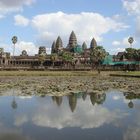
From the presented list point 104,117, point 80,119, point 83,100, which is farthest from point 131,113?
point 83,100

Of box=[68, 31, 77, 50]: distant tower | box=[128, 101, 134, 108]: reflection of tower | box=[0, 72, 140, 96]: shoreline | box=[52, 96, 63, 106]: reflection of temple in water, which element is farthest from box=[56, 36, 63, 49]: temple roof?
box=[128, 101, 134, 108]: reflection of tower

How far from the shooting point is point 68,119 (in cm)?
1928

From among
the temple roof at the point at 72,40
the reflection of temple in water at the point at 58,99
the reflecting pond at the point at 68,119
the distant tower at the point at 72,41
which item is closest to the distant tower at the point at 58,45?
the distant tower at the point at 72,41

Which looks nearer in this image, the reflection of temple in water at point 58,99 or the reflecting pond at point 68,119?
the reflecting pond at point 68,119

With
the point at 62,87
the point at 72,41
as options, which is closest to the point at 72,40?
the point at 72,41

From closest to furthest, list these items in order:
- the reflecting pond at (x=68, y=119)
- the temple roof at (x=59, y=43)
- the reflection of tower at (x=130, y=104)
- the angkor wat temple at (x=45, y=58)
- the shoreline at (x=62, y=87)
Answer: the reflecting pond at (x=68, y=119) < the reflection of tower at (x=130, y=104) < the shoreline at (x=62, y=87) < the angkor wat temple at (x=45, y=58) < the temple roof at (x=59, y=43)

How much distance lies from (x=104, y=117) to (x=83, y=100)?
9.13 meters

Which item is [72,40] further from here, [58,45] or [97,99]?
[97,99]

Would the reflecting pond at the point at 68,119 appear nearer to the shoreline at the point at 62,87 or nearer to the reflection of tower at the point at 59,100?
the reflection of tower at the point at 59,100

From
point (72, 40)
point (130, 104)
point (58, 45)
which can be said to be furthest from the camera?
point (72, 40)

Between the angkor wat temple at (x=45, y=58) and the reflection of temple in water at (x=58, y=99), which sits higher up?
the angkor wat temple at (x=45, y=58)

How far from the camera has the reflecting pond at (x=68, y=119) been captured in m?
15.3

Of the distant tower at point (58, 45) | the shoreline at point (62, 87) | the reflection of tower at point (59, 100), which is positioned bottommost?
the reflection of tower at point (59, 100)

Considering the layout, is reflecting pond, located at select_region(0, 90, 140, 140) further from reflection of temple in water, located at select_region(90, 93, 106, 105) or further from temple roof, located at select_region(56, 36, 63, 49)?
temple roof, located at select_region(56, 36, 63, 49)
